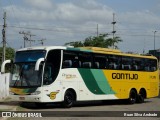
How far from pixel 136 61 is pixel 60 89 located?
27.6 feet

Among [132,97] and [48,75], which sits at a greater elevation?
[48,75]

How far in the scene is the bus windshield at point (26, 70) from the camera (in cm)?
2180

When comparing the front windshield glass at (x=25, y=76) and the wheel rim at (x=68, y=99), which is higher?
the front windshield glass at (x=25, y=76)

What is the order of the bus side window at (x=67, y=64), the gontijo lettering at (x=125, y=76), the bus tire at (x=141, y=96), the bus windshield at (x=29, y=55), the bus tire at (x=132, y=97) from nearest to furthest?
the bus windshield at (x=29, y=55), the bus side window at (x=67, y=64), the gontijo lettering at (x=125, y=76), the bus tire at (x=132, y=97), the bus tire at (x=141, y=96)

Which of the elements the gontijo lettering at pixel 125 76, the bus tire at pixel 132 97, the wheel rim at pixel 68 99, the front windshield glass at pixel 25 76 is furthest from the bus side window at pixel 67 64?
the bus tire at pixel 132 97

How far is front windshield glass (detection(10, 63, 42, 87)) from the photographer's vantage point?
21737 mm

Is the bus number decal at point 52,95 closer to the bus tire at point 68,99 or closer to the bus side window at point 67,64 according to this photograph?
the bus tire at point 68,99

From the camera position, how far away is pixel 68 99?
23.1 metres

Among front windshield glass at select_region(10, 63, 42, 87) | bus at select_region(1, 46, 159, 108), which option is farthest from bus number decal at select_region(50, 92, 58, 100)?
front windshield glass at select_region(10, 63, 42, 87)

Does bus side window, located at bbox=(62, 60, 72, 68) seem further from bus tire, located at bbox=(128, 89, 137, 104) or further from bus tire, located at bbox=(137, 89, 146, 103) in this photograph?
bus tire, located at bbox=(137, 89, 146, 103)

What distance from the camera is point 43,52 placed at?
72.3 ft

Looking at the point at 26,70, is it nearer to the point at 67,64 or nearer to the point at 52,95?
the point at 52,95

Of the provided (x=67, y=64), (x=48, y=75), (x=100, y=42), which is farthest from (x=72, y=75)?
(x=100, y=42)

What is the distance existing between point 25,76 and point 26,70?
0.31 m
